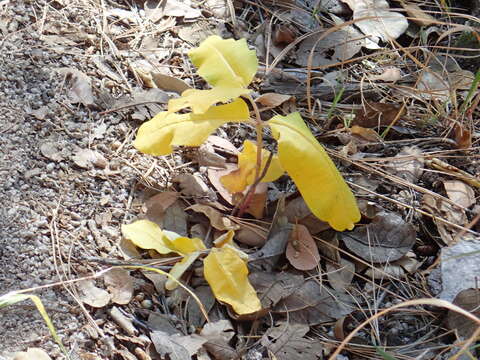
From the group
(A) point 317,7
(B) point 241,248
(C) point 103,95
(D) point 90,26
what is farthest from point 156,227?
(A) point 317,7

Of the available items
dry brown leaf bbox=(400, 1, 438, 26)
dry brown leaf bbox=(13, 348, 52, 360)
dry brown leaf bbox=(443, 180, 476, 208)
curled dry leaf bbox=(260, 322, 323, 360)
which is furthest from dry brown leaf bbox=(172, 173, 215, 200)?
dry brown leaf bbox=(400, 1, 438, 26)

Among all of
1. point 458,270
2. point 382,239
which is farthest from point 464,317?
point 382,239

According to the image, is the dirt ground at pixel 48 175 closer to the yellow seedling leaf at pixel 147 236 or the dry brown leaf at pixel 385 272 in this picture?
the yellow seedling leaf at pixel 147 236

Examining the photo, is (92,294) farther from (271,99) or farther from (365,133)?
(365,133)

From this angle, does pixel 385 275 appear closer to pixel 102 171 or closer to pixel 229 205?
pixel 229 205

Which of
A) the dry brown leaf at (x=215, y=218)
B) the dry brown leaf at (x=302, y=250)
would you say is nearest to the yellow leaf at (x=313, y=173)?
the dry brown leaf at (x=302, y=250)

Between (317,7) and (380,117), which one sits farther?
(317,7)
